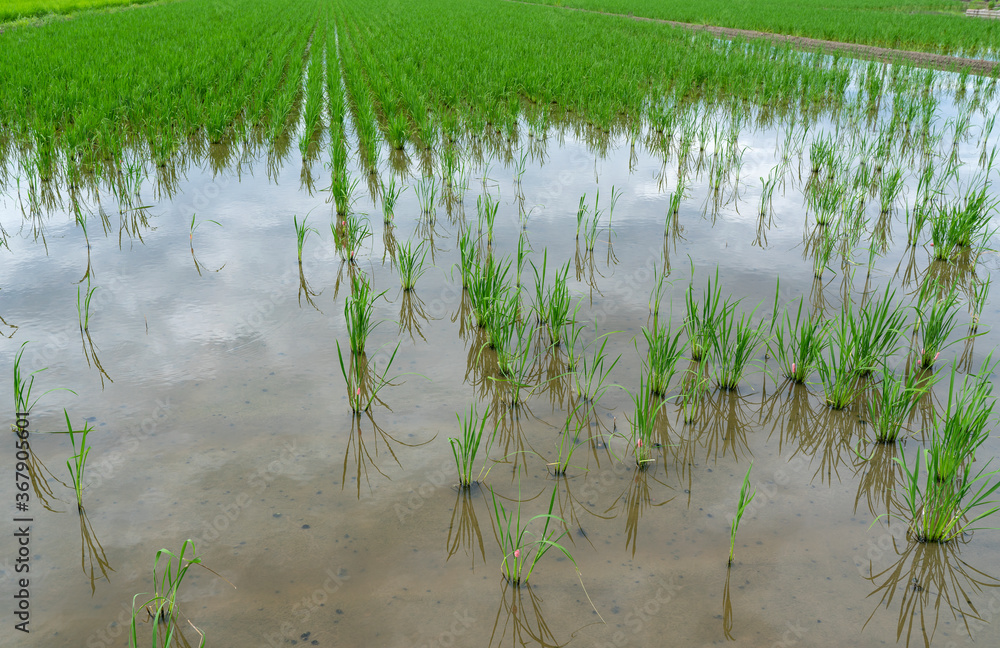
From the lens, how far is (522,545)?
78.8 inches

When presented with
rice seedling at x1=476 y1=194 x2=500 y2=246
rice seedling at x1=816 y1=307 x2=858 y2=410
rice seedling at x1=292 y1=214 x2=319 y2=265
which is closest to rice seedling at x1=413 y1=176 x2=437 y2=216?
rice seedling at x1=476 y1=194 x2=500 y2=246

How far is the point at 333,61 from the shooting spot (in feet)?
40.2

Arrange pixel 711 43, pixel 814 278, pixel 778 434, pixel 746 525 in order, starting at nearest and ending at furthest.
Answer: pixel 746 525 → pixel 778 434 → pixel 814 278 → pixel 711 43

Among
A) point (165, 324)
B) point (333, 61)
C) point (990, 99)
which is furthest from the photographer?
point (333, 61)

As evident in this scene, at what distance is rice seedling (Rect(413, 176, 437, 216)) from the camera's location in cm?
491

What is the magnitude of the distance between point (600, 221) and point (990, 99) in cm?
762

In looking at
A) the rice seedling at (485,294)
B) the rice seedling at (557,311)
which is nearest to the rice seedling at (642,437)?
the rice seedling at (557,311)

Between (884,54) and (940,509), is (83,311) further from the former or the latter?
(884,54)

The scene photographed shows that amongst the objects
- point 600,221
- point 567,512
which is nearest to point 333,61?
point 600,221

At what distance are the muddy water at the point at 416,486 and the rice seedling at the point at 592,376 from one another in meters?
0.05

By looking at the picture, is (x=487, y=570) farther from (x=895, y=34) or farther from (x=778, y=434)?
(x=895, y=34)

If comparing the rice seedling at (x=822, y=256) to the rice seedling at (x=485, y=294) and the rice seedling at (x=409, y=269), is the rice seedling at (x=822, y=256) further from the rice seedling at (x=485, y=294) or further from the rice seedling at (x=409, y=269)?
the rice seedling at (x=409, y=269)

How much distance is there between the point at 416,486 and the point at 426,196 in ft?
10.3

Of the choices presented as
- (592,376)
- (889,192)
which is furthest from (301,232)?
(889,192)
